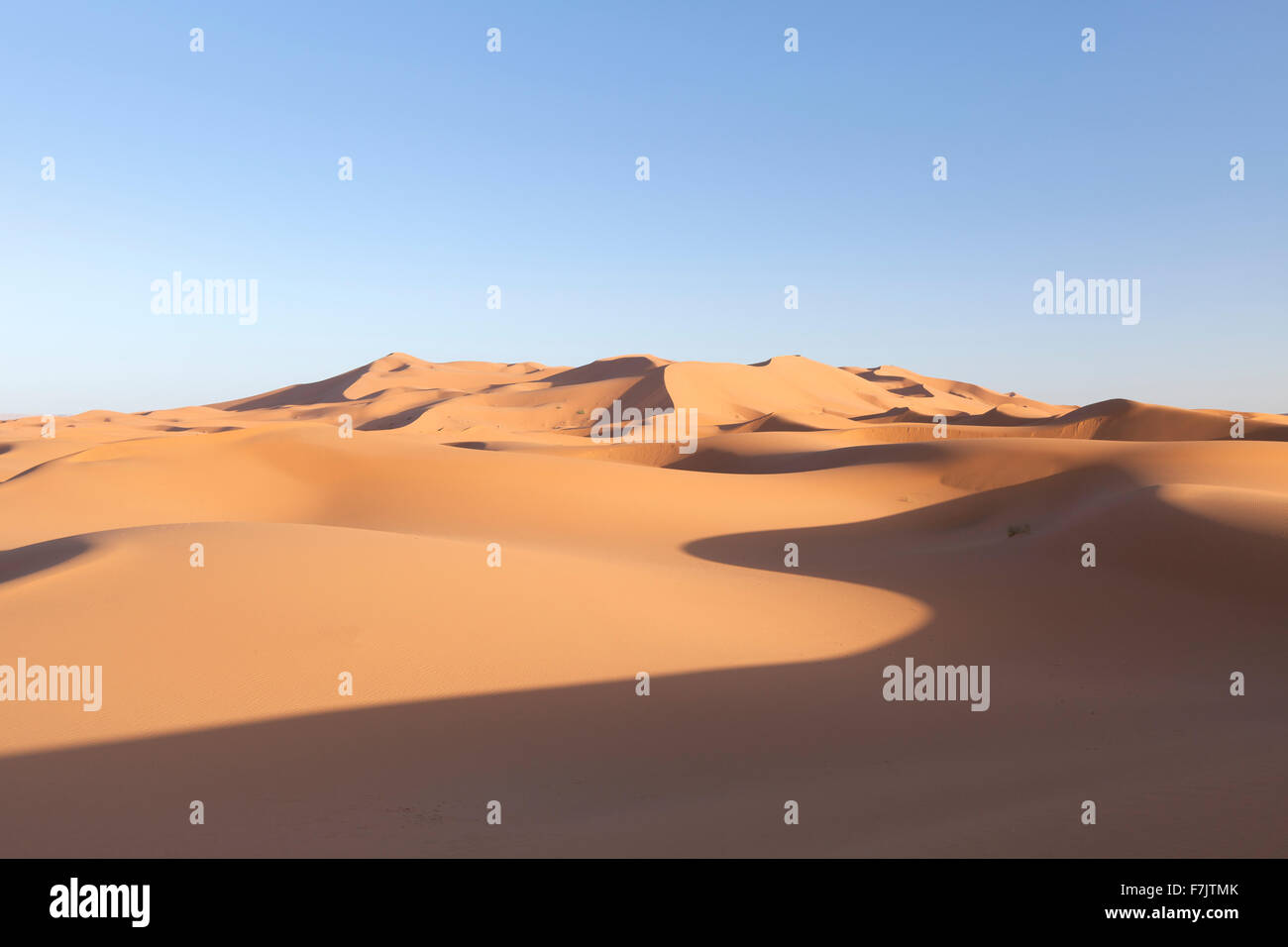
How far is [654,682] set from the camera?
24.2 feet

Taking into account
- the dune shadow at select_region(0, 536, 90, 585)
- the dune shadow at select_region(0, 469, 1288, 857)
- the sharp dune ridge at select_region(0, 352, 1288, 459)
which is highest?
the sharp dune ridge at select_region(0, 352, 1288, 459)

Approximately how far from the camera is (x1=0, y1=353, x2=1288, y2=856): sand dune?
15.0ft

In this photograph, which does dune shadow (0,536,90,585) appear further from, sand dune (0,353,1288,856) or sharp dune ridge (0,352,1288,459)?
sharp dune ridge (0,352,1288,459)

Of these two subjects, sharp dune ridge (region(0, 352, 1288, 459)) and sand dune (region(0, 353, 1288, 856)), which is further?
sharp dune ridge (region(0, 352, 1288, 459))

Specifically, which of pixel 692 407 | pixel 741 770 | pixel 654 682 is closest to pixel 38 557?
pixel 654 682

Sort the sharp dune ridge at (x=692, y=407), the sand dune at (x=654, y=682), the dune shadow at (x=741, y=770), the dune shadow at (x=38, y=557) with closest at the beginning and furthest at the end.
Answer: the dune shadow at (x=741, y=770)
the sand dune at (x=654, y=682)
the dune shadow at (x=38, y=557)
the sharp dune ridge at (x=692, y=407)

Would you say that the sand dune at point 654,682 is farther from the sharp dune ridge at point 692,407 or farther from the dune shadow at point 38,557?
the sharp dune ridge at point 692,407

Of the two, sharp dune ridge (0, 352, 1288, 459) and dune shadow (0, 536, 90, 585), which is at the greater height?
sharp dune ridge (0, 352, 1288, 459)

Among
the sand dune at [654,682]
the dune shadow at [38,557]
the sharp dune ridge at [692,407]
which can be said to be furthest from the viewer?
the sharp dune ridge at [692,407]

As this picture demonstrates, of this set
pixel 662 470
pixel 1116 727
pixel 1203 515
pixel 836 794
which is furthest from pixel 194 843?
pixel 662 470

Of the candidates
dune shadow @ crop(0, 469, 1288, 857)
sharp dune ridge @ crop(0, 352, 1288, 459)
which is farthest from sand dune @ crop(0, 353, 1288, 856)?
sharp dune ridge @ crop(0, 352, 1288, 459)

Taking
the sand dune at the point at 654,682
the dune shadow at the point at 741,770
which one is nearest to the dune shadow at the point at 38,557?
the sand dune at the point at 654,682

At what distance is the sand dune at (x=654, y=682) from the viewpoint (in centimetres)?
456
